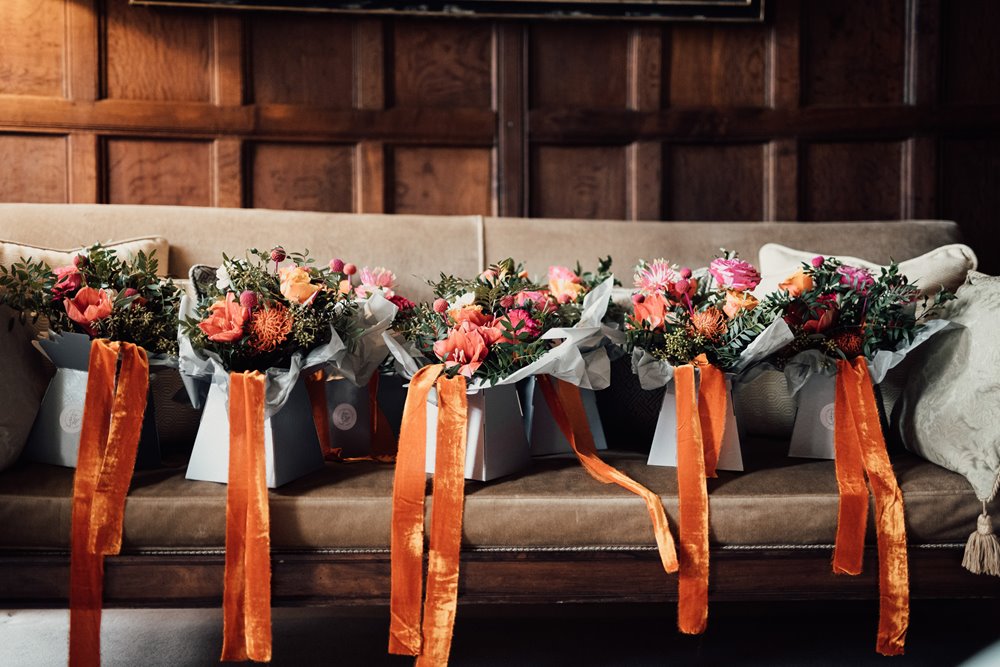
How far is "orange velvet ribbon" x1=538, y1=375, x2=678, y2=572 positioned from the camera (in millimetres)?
1171

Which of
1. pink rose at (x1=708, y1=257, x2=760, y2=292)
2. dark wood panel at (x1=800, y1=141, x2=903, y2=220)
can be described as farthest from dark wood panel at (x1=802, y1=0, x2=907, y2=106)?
pink rose at (x1=708, y1=257, x2=760, y2=292)

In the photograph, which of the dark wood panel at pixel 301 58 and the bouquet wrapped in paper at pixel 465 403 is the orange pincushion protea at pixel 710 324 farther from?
the dark wood panel at pixel 301 58

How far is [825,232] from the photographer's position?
78.4 inches

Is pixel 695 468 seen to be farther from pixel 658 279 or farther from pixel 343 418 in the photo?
pixel 343 418

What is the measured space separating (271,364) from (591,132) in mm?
1575

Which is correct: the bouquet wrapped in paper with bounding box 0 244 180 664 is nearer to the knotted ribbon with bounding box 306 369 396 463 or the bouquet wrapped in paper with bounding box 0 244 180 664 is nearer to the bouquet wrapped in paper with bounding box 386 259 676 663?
the knotted ribbon with bounding box 306 369 396 463

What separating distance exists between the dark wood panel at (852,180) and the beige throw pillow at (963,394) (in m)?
1.15

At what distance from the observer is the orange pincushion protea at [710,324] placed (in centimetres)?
133

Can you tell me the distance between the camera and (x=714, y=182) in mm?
2506

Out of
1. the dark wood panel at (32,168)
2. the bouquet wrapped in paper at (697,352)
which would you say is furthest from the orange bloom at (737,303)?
the dark wood panel at (32,168)

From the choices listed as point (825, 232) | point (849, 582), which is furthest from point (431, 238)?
point (849, 582)

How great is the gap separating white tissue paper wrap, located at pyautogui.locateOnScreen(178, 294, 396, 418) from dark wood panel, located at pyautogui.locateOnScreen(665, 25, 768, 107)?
1611 millimetres

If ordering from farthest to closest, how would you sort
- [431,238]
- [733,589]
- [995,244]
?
1. [995,244]
2. [431,238]
3. [733,589]

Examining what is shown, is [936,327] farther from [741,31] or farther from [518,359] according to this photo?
[741,31]
